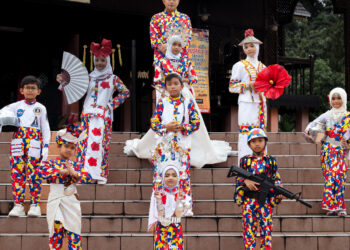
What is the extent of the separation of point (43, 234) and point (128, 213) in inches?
46.4

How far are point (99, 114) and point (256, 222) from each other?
3291mm

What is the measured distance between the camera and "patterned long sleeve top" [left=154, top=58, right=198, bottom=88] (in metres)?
8.25

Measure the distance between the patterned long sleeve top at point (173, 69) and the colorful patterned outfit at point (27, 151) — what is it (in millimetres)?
1682

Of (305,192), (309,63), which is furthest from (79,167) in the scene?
(309,63)

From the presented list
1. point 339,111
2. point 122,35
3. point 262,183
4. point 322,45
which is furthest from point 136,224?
point 322,45

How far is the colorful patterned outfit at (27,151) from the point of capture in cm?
771

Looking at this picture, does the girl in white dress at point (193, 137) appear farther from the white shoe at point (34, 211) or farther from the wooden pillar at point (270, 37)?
the wooden pillar at point (270, 37)

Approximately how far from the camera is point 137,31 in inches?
598

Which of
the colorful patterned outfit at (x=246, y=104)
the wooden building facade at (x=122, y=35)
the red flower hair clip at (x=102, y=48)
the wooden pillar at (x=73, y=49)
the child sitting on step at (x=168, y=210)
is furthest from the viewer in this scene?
the wooden pillar at (x=73, y=49)

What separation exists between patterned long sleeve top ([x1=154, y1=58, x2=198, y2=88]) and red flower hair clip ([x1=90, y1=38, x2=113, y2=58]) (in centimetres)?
89

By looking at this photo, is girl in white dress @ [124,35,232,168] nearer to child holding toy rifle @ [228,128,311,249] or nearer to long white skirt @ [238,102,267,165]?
long white skirt @ [238,102,267,165]

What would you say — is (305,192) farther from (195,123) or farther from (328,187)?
(195,123)

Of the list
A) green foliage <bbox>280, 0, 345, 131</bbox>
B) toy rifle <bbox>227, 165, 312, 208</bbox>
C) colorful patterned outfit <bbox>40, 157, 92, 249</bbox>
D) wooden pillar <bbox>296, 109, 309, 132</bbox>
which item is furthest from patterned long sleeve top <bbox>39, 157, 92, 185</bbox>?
green foliage <bbox>280, 0, 345, 131</bbox>

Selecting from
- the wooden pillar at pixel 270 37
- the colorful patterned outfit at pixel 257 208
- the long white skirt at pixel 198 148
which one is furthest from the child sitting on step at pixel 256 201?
the wooden pillar at pixel 270 37
